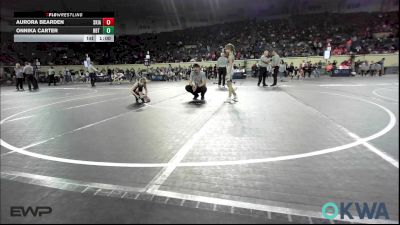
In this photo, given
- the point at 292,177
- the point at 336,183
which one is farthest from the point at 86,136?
the point at 336,183

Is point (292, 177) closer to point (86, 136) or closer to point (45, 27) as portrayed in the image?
point (86, 136)

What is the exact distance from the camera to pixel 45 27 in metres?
18.6

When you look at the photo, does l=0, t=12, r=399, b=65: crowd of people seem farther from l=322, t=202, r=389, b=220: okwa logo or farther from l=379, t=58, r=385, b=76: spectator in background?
l=322, t=202, r=389, b=220: okwa logo

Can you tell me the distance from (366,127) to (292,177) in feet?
11.8
